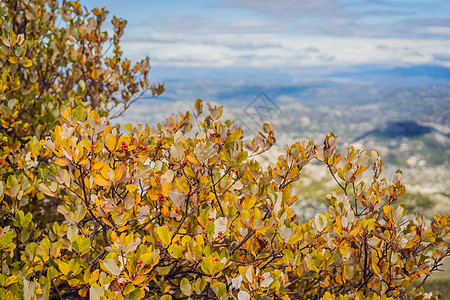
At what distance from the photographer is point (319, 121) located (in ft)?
411

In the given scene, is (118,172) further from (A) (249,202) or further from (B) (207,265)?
(A) (249,202)

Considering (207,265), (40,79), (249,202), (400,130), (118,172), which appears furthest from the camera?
(400,130)

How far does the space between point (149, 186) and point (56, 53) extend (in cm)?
472

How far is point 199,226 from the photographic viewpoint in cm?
334

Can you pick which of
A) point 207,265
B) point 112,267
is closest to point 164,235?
point 207,265

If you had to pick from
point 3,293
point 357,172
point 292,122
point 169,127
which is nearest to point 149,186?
point 3,293

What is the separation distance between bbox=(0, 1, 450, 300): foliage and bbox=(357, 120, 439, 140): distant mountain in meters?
109

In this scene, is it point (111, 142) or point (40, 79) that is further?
point (40, 79)

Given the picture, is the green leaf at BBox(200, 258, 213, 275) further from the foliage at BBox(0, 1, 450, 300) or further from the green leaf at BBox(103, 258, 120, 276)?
the green leaf at BBox(103, 258, 120, 276)

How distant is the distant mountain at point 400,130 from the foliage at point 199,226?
109m

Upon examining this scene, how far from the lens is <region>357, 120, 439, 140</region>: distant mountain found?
333 ft

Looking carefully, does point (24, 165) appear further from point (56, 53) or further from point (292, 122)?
point (292, 122)

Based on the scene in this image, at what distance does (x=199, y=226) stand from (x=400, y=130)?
11847cm

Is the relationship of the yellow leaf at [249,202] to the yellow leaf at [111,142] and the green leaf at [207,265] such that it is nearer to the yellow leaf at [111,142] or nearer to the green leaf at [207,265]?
the green leaf at [207,265]
